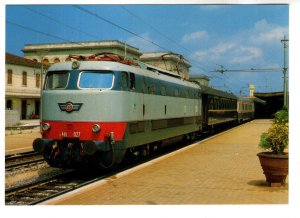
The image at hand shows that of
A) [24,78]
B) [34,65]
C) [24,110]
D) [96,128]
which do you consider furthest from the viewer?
[24,78]

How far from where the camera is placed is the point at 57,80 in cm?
1104

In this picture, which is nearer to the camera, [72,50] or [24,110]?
[72,50]

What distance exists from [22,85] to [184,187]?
3165 cm

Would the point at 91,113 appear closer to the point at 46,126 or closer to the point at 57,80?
the point at 46,126

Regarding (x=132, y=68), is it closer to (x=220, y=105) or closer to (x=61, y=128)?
(x=61, y=128)

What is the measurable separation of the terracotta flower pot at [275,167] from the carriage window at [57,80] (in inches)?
207

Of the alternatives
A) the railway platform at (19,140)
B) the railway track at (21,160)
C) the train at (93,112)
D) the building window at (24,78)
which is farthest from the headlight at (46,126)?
the building window at (24,78)

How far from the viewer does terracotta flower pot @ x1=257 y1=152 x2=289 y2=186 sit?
8.92 meters

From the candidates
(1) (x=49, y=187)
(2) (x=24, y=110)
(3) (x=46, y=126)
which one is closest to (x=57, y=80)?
(3) (x=46, y=126)

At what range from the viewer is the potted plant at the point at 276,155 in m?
8.95

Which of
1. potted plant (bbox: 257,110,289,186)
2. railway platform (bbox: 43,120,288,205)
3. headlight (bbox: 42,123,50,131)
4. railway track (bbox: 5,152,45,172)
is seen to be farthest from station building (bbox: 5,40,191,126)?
potted plant (bbox: 257,110,289,186)
